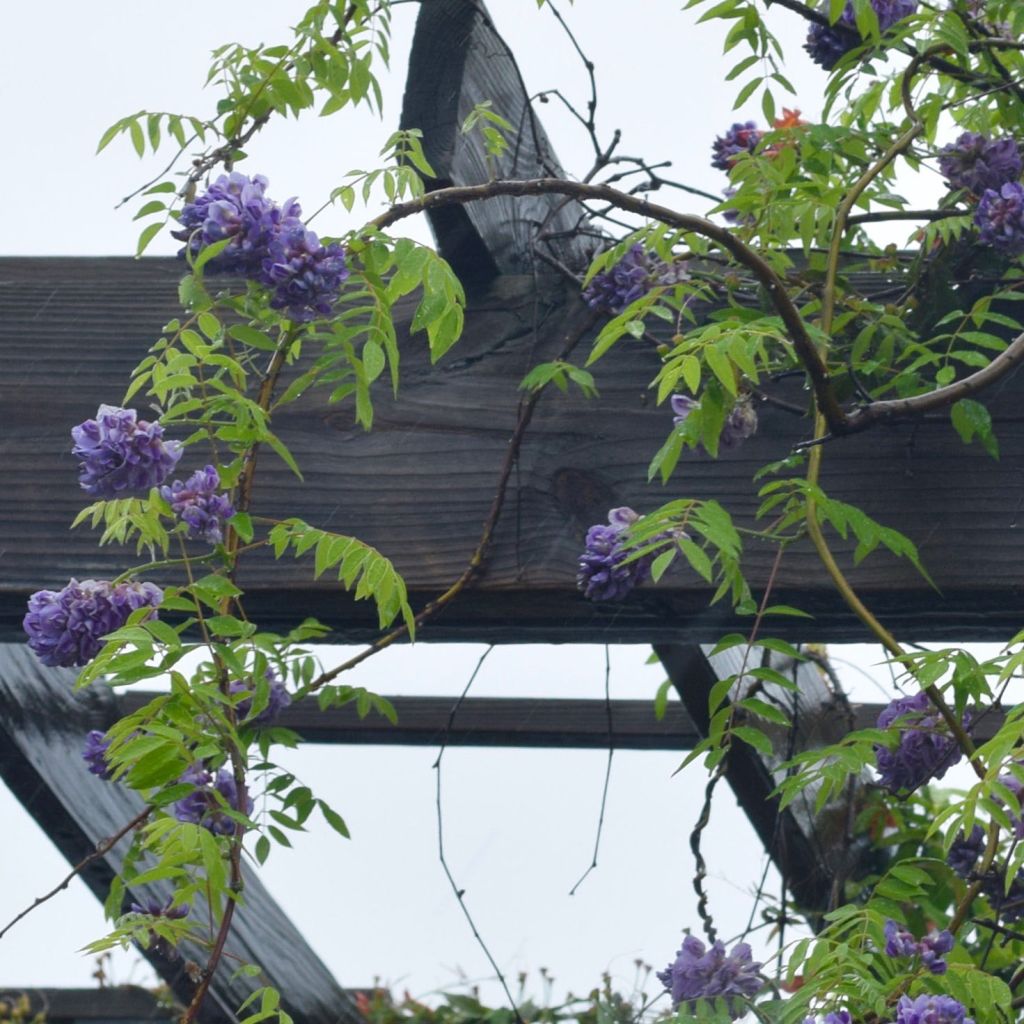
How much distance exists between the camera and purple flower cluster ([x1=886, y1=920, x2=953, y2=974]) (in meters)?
1.03

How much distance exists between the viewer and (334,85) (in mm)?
1370

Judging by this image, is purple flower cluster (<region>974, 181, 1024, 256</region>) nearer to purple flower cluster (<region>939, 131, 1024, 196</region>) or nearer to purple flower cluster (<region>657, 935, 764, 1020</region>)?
purple flower cluster (<region>939, 131, 1024, 196</region>)

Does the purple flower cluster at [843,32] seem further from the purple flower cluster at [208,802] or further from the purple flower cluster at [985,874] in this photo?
the purple flower cluster at [208,802]

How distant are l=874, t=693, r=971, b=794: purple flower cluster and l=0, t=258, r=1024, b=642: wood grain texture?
11 centimetres

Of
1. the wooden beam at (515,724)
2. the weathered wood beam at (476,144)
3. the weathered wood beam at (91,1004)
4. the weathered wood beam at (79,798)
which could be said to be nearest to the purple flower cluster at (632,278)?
the weathered wood beam at (476,144)

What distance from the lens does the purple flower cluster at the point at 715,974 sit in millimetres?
1245

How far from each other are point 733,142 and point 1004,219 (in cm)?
36

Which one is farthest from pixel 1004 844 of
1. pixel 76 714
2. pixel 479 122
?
pixel 76 714

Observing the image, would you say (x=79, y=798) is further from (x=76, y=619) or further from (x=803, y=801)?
(x=803, y=801)

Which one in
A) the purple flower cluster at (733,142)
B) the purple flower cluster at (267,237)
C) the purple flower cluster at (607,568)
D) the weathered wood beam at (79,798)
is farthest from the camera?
the weathered wood beam at (79,798)

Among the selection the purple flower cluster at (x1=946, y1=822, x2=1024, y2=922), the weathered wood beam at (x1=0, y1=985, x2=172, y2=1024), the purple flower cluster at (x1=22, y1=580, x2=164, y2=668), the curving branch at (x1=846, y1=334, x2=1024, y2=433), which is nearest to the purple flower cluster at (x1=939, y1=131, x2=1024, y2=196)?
the curving branch at (x1=846, y1=334, x2=1024, y2=433)

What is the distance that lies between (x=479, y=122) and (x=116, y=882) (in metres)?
0.80

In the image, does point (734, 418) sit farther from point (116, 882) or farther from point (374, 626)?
point (116, 882)

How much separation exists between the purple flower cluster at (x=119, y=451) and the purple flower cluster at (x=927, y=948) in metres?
0.66
